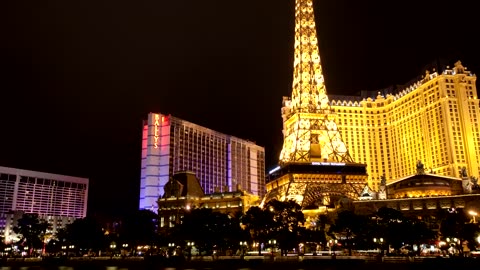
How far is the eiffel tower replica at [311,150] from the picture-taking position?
4589 inches

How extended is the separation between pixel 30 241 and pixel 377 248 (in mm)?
77653

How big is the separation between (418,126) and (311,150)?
46193 mm

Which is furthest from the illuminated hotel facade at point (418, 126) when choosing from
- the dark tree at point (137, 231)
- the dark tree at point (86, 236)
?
the dark tree at point (86, 236)

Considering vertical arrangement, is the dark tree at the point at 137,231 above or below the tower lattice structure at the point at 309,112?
below

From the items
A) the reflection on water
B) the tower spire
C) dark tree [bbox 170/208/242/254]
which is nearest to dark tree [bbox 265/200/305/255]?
dark tree [bbox 170/208/242/254]

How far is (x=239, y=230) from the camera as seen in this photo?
268ft

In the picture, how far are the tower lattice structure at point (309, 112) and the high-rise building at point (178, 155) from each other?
28474 millimetres

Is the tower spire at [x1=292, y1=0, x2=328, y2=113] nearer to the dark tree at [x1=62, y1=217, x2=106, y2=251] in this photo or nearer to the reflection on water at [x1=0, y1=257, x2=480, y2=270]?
the dark tree at [x1=62, y1=217, x2=106, y2=251]

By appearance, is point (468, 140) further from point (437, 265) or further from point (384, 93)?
point (437, 265)

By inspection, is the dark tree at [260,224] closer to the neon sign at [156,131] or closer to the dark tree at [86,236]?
the dark tree at [86,236]

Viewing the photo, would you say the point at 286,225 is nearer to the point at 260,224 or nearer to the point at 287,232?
the point at 260,224

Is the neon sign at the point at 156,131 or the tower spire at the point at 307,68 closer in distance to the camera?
the tower spire at the point at 307,68

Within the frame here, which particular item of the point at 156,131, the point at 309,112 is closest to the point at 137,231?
the point at 309,112

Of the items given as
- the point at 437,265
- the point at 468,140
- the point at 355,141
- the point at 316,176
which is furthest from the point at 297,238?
the point at 355,141
